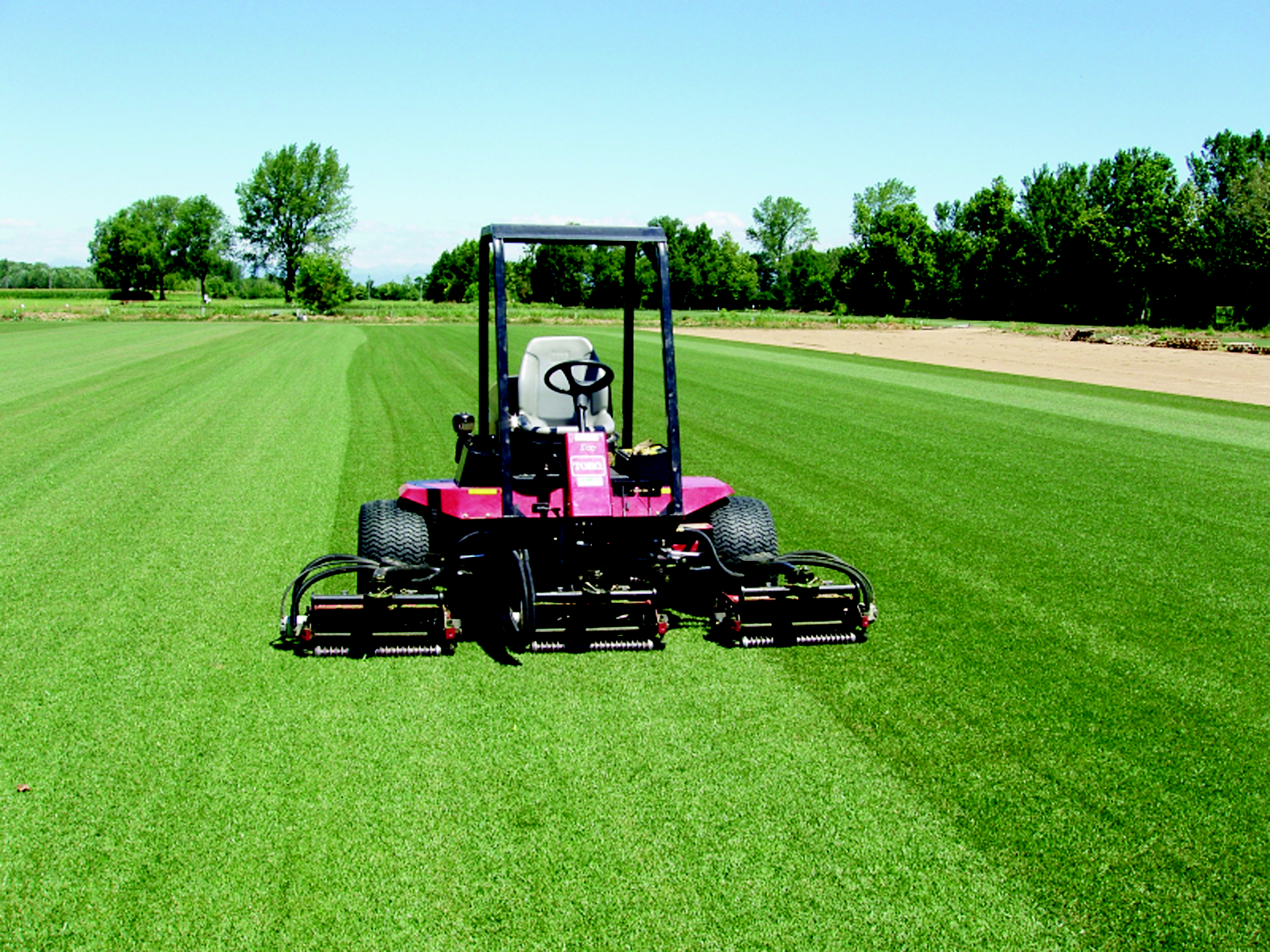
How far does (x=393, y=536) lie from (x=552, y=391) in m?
1.55

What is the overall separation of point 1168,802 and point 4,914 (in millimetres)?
4467

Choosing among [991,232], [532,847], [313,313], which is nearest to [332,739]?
[532,847]

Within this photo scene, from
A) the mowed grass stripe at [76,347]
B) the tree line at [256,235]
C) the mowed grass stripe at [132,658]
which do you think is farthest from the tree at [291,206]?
the mowed grass stripe at [132,658]

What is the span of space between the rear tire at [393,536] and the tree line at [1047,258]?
4268cm

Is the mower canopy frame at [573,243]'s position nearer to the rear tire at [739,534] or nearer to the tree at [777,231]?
the rear tire at [739,534]

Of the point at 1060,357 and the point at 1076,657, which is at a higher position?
the point at 1060,357

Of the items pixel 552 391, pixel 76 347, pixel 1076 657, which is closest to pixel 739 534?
pixel 552 391

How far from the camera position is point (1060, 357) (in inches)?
1553

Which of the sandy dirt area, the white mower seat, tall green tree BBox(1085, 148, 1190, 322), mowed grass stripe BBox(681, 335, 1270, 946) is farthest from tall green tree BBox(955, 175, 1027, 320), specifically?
the white mower seat

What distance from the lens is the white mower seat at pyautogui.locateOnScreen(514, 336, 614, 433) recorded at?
7.43 metres

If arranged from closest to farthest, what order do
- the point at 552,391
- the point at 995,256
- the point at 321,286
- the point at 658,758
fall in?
1. the point at 658,758
2. the point at 552,391
3. the point at 321,286
4. the point at 995,256

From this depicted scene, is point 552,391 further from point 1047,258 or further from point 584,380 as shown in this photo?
point 1047,258


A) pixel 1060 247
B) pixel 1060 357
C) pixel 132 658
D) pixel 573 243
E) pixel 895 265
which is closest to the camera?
pixel 132 658

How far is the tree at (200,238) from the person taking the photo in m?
121
